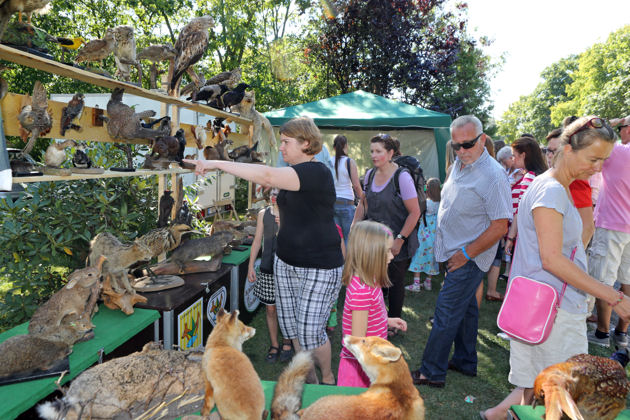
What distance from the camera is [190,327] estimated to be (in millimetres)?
2666

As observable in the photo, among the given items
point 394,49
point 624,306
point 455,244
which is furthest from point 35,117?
point 394,49

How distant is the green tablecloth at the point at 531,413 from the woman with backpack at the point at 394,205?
6.31 feet

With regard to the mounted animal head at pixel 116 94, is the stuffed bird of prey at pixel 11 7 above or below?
above

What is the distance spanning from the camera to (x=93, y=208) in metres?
3.12

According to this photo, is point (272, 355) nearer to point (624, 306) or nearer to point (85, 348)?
point (85, 348)

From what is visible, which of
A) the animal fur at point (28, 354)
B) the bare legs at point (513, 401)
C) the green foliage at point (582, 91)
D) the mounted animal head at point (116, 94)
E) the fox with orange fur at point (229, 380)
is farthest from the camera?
the green foliage at point (582, 91)

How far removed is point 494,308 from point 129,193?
14.7 ft

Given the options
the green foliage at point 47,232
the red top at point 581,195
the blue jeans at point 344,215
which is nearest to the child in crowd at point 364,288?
the red top at point 581,195

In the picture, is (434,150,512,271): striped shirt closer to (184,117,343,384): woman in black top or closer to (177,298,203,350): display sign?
(184,117,343,384): woman in black top

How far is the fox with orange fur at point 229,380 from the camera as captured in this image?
1.13 meters

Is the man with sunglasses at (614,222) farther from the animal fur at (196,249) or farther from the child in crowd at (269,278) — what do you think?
the animal fur at (196,249)

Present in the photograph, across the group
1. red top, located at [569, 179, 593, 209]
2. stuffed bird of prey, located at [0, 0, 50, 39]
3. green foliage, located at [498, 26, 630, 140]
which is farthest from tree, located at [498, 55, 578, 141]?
stuffed bird of prey, located at [0, 0, 50, 39]

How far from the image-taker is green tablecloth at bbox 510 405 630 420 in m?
1.37

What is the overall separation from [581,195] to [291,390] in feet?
8.61
